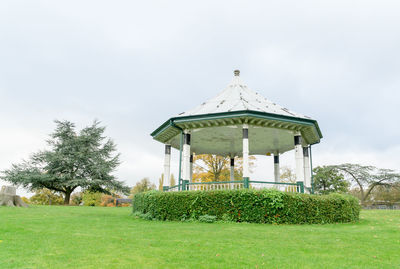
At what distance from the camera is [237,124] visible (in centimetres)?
1234

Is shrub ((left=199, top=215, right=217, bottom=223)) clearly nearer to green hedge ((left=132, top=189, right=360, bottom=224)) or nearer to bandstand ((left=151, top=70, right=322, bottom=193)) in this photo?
green hedge ((left=132, top=189, right=360, bottom=224))

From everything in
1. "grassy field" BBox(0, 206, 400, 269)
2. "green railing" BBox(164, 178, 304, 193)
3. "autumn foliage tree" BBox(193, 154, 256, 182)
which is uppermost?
"autumn foliage tree" BBox(193, 154, 256, 182)

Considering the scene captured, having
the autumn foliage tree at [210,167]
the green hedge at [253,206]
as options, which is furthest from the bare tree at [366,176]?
the green hedge at [253,206]

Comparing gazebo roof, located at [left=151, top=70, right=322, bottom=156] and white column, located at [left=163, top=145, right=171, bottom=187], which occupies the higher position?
gazebo roof, located at [left=151, top=70, right=322, bottom=156]

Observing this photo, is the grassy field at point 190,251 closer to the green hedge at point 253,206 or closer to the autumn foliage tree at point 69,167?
the green hedge at point 253,206

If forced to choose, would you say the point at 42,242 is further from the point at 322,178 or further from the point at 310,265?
the point at 322,178

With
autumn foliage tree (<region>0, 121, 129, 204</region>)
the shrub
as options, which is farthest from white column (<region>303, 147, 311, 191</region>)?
autumn foliage tree (<region>0, 121, 129, 204</region>)

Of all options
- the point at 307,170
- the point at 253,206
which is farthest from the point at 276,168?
the point at 253,206

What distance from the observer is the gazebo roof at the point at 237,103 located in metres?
12.8

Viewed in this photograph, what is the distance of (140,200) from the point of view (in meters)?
13.1

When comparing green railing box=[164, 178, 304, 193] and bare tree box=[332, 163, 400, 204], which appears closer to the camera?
green railing box=[164, 178, 304, 193]

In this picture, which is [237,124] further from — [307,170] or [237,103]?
[307,170]

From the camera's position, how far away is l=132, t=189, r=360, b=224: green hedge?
10055mm

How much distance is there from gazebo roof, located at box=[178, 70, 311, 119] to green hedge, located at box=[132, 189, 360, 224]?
3749mm
